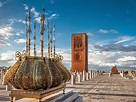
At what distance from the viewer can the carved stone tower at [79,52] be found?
4294 centimetres

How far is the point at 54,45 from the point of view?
23.2 feet

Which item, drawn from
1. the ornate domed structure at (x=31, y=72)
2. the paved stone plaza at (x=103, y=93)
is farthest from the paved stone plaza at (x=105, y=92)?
the ornate domed structure at (x=31, y=72)

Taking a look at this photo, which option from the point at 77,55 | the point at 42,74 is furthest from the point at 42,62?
the point at 77,55

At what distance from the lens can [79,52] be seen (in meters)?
43.3

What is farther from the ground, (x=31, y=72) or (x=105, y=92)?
(x=31, y=72)

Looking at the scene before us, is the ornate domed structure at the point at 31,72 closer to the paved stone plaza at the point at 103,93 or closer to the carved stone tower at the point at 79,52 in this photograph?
the paved stone plaza at the point at 103,93

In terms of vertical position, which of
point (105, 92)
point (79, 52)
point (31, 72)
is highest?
point (79, 52)

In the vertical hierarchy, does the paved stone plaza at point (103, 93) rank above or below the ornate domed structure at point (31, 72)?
below

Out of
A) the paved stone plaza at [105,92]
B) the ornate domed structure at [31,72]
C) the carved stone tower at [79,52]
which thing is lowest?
the paved stone plaza at [105,92]

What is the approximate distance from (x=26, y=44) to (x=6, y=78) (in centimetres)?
116

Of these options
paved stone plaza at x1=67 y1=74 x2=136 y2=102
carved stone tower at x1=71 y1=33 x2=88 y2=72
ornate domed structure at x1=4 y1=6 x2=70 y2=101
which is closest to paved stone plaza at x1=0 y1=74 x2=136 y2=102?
paved stone plaza at x1=67 y1=74 x2=136 y2=102

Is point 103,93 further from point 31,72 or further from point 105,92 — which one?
point 31,72

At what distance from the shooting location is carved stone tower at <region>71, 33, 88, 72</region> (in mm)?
42938

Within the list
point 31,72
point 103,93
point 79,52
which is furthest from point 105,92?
point 79,52
